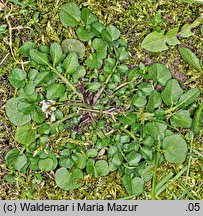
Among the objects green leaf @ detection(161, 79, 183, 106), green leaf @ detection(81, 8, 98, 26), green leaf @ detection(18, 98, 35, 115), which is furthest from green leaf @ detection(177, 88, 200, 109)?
green leaf @ detection(18, 98, 35, 115)

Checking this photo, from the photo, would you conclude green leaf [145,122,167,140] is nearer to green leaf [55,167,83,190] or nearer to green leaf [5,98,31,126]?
green leaf [55,167,83,190]

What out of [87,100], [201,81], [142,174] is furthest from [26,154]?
[201,81]

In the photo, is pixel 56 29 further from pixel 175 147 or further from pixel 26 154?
pixel 175 147

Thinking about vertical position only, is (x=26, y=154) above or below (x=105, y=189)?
above

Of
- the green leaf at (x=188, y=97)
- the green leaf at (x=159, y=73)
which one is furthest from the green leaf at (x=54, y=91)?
the green leaf at (x=188, y=97)

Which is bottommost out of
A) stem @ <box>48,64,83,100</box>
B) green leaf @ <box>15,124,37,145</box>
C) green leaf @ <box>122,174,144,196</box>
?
green leaf @ <box>122,174,144,196</box>

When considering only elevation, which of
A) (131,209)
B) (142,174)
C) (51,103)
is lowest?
(131,209)
